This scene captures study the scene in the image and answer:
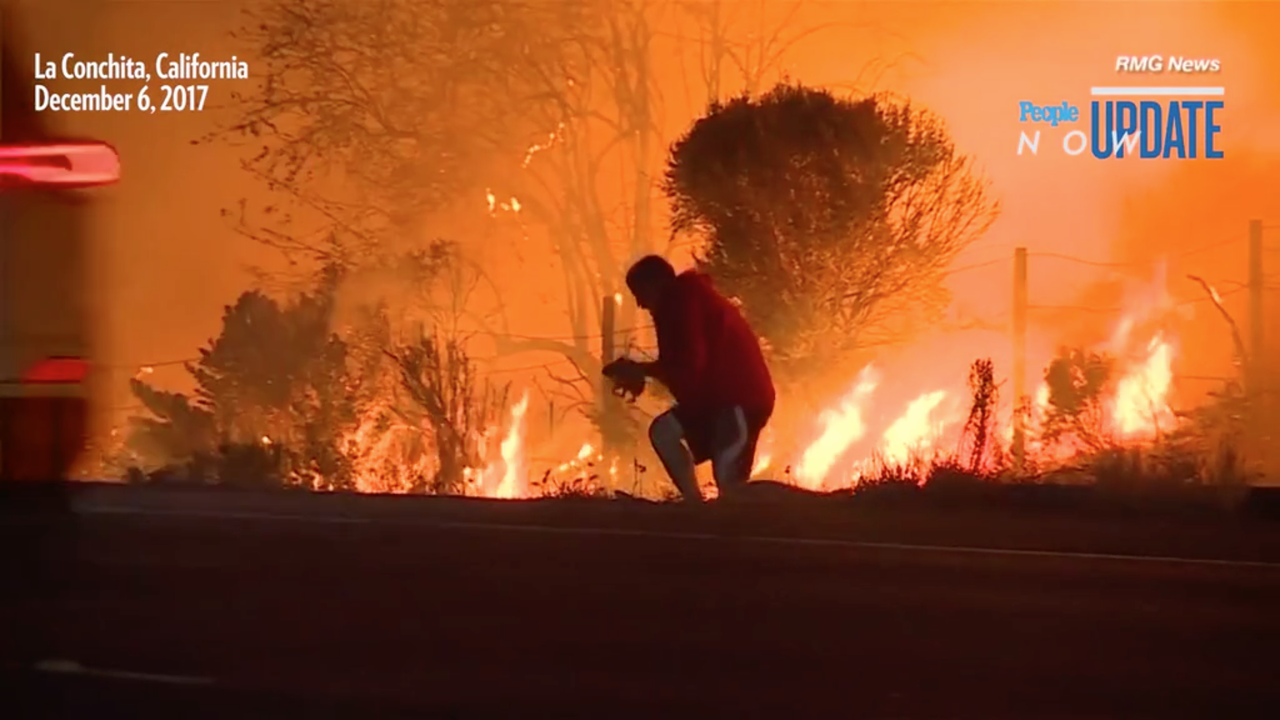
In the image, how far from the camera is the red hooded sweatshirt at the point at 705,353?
37.6ft

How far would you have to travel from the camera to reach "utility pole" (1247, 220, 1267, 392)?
14344 mm

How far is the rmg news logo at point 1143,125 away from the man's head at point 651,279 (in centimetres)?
431

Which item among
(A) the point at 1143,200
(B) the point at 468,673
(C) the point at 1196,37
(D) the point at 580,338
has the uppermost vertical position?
(C) the point at 1196,37

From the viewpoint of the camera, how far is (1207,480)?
40.9 ft

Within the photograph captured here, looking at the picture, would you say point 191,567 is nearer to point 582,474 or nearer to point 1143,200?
point 582,474

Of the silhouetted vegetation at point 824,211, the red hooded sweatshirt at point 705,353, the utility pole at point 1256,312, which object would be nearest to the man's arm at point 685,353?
the red hooded sweatshirt at point 705,353

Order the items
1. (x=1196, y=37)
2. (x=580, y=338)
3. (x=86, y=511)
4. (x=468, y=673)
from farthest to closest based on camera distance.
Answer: (x=580, y=338), (x=1196, y=37), (x=86, y=511), (x=468, y=673)

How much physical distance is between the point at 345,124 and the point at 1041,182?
5.75 m

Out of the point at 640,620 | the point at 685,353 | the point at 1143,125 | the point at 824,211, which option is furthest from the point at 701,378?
the point at 1143,125

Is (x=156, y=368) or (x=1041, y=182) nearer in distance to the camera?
(x=1041, y=182)

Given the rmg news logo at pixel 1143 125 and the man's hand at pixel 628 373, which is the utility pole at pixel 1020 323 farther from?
the man's hand at pixel 628 373

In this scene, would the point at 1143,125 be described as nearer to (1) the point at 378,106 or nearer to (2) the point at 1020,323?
(2) the point at 1020,323

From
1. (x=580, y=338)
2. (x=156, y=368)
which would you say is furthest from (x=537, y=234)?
(x=156, y=368)

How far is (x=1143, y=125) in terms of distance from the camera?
14.5 meters
